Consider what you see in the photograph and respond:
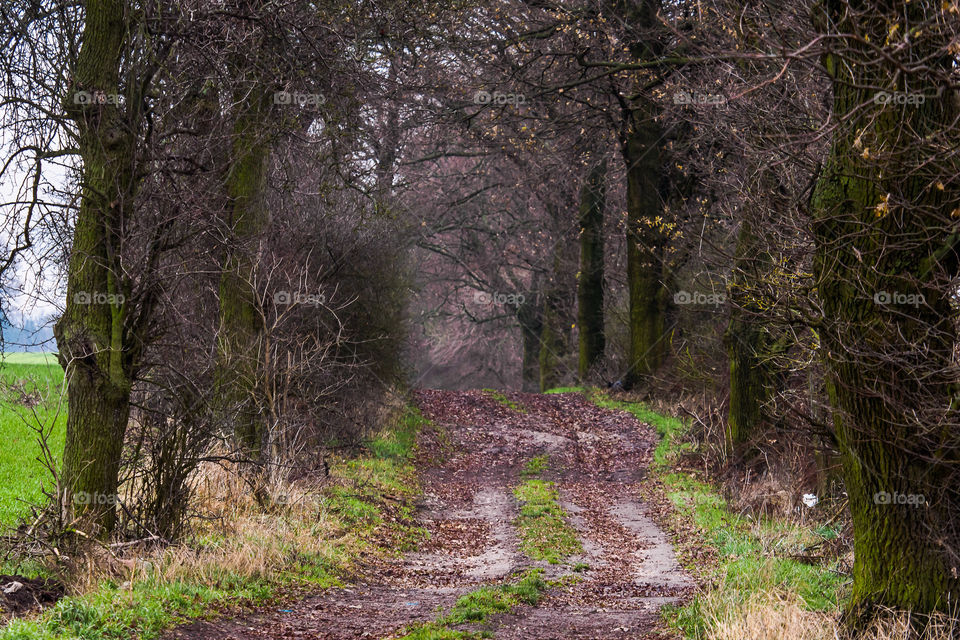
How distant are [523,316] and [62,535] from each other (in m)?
26.4

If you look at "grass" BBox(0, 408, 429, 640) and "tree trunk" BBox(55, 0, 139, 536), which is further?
"tree trunk" BBox(55, 0, 139, 536)

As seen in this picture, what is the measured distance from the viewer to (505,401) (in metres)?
23.7

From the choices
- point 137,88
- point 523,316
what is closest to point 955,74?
point 137,88

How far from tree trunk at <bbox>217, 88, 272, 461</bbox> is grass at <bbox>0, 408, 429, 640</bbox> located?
4.55 feet

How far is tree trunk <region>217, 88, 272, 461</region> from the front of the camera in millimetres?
11109

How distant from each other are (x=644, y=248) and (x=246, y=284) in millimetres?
11070

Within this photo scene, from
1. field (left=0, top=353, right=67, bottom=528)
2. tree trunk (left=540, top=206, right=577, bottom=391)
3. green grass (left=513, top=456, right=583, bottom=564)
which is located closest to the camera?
field (left=0, top=353, right=67, bottom=528)

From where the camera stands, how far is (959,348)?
5789 millimetres
